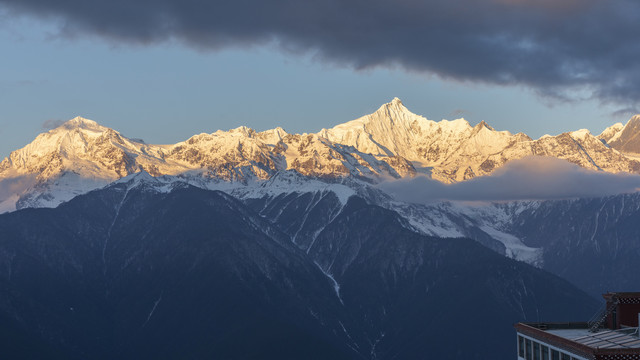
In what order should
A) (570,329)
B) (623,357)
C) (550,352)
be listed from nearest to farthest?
(623,357), (550,352), (570,329)

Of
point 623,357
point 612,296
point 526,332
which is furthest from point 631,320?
point 623,357

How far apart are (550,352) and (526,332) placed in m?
6.75

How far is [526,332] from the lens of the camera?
363ft

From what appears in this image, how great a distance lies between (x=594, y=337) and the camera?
102438 millimetres

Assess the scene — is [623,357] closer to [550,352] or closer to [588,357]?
[588,357]

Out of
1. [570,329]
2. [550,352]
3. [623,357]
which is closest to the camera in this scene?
[623,357]

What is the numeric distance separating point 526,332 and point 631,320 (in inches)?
388

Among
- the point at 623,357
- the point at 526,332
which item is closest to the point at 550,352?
the point at 526,332

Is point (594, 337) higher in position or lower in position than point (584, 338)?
higher

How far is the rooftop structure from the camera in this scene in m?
91.0

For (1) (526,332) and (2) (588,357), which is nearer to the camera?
(2) (588,357)

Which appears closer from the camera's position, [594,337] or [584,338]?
[584,338]

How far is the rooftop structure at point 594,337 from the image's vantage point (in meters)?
91.0

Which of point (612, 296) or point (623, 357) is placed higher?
point (612, 296)
